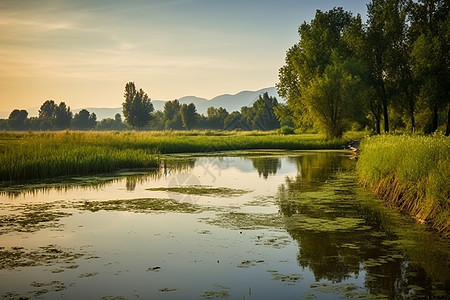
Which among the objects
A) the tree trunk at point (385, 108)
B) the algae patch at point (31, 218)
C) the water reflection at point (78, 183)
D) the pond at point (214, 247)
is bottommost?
the pond at point (214, 247)

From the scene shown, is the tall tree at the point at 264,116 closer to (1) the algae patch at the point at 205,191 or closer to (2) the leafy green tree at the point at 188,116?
(2) the leafy green tree at the point at 188,116

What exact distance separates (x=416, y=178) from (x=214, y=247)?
18.9 ft

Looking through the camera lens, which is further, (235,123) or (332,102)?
(235,123)

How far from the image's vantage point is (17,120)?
153 metres

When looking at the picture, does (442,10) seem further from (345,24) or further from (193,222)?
(193,222)

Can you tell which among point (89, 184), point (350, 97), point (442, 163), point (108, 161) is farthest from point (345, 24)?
point (442, 163)

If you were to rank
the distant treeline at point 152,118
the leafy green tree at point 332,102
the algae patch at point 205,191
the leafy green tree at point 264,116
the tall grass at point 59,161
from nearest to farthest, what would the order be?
the algae patch at point 205,191
the tall grass at point 59,161
the leafy green tree at point 332,102
the leafy green tree at point 264,116
the distant treeline at point 152,118

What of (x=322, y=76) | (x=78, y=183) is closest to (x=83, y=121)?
(x=322, y=76)

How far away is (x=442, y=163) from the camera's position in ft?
33.7

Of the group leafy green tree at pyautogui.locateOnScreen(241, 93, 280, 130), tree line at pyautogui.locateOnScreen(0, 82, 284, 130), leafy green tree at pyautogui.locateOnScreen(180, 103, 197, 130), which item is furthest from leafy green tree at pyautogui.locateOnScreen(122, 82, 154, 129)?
leafy green tree at pyautogui.locateOnScreen(241, 93, 280, 130)

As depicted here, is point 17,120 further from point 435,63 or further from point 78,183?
point 78,183

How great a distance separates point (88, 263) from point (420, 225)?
7372mm

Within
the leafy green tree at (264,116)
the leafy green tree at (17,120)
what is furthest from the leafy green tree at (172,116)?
the leafy green tree at (17,120)

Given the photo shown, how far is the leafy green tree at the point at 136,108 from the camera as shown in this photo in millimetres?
130875
